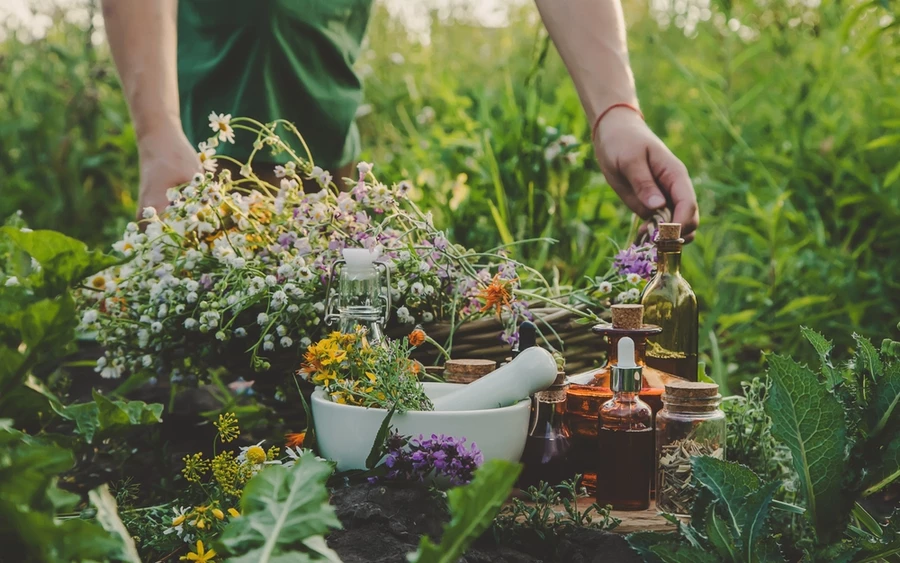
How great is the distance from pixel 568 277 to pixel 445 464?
1.30m

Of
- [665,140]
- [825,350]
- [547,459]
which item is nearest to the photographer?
[825,350]

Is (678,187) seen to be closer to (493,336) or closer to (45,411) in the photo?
(493,336)

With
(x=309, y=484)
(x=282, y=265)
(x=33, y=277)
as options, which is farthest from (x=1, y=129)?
(x=309, y=484)

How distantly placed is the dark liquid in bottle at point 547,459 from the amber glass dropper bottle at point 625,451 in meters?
0.07

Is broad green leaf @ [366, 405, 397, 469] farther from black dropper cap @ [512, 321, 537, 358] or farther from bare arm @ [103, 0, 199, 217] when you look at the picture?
bare arm @ [103, 0, 199, 217]

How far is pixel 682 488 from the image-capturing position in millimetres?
1171

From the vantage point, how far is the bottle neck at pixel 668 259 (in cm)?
134

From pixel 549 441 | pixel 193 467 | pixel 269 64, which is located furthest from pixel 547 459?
pixel 269 64

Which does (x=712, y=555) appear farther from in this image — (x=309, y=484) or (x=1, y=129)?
(x=1, y=129)

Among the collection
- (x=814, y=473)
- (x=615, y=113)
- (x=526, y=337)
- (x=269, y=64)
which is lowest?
(x=814, y=473)

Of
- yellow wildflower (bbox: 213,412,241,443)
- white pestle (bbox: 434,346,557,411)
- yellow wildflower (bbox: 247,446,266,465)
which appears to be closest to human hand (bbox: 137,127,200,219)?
yellow wildflower (bbox: 213,412,241,443)

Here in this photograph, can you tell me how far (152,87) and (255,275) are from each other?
495mm

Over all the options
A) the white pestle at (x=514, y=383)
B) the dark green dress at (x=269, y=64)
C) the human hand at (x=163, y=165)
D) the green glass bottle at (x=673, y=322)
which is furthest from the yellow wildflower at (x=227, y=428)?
the dark green dress at (x=269, y=64)

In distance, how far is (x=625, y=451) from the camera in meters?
1.20
